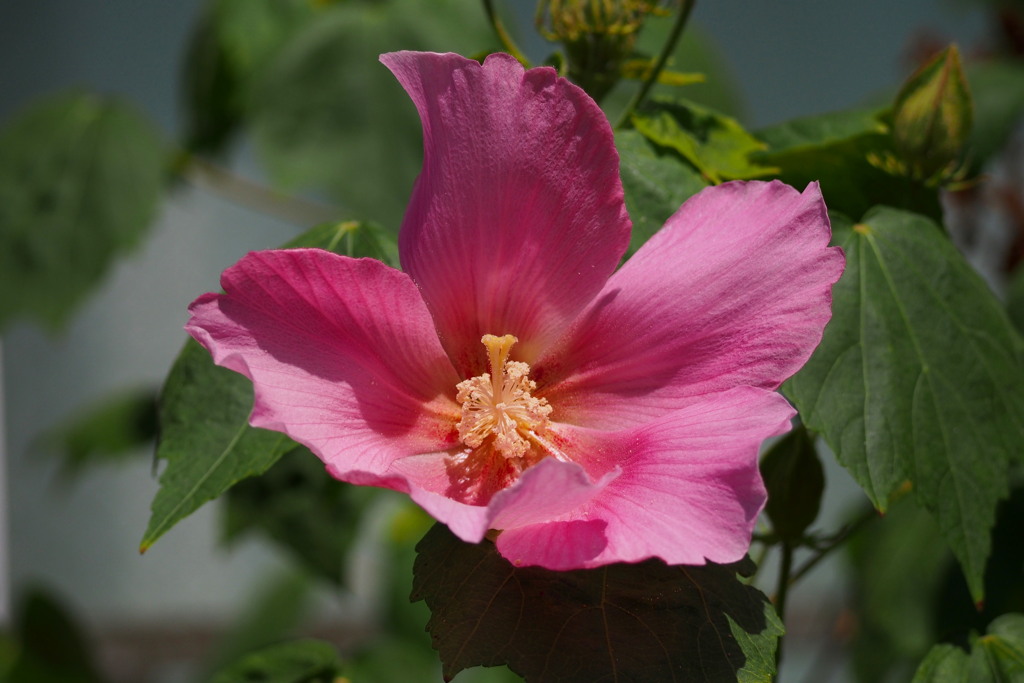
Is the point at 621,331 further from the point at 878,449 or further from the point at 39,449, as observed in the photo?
the point at 39,449

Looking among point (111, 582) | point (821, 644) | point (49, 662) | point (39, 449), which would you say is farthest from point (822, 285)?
point (111, 582)

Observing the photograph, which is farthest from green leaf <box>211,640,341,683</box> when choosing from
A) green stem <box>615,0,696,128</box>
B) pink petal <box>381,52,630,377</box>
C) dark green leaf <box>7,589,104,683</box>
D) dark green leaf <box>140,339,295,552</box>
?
dark green leaf <box>7,589,104,683</box>

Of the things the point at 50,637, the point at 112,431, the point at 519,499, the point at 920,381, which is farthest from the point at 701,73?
the point at 50,637

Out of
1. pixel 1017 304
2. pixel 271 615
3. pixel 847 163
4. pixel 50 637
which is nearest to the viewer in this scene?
pixel 847 163

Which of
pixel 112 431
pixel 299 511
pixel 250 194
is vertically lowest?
pixel 112 431

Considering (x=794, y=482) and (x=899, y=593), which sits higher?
(x=794, y=482)

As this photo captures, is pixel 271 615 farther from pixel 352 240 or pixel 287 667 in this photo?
pixel 352 240
